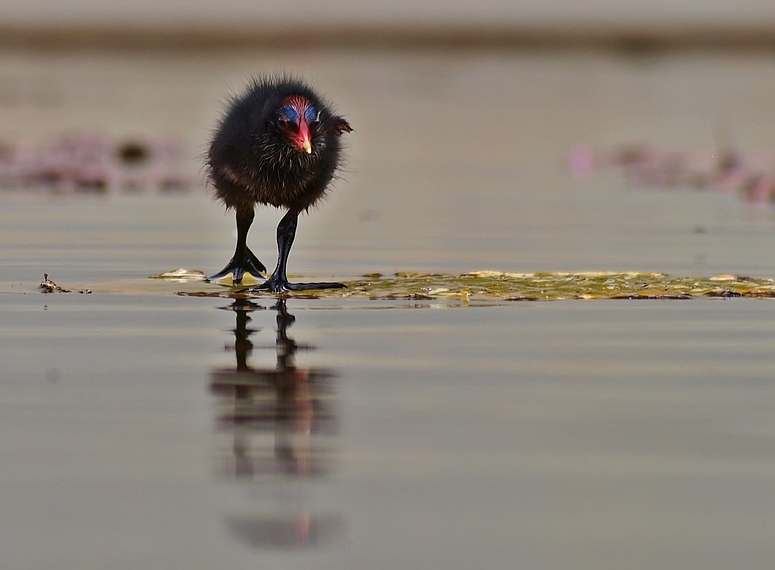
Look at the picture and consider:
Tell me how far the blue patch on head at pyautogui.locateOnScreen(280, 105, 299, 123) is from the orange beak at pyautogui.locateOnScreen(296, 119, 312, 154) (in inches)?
1.6

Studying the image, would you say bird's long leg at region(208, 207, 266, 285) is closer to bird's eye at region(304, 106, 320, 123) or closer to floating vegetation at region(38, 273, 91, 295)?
bird's eye at region(304, 106, 320, 123)

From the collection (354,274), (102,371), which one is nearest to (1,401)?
(102,371)

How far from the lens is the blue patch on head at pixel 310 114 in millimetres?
8648

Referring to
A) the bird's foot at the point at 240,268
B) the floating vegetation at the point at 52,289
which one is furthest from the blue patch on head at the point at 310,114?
the floating vegetation at the point at 52,289

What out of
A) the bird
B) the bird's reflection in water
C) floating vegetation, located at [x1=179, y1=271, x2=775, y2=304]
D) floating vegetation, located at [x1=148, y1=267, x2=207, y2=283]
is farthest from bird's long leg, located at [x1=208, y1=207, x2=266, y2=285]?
the bird's reflection in water

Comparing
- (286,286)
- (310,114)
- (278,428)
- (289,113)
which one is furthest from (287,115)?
(278,428)

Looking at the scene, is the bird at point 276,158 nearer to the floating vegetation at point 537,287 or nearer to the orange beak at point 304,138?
the orange beak at point 304,138

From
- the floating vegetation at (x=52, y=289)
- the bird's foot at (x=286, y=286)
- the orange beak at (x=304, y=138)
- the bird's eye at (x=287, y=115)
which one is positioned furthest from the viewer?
the bird's eye at (x=287, y=115)

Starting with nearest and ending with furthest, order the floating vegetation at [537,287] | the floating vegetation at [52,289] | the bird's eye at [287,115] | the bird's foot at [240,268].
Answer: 1. the floating vegetation at [537,287]
2. the floating vegetation at [52,289]
3. the bird's eye at [287,115]
4. the bird's foot at [240,268]

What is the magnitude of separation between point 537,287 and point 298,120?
1.37 metres

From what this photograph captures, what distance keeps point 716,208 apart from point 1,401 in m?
9.45

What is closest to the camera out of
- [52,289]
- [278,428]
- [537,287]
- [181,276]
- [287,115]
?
[278,428]

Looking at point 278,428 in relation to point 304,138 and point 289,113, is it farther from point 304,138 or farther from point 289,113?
point 289,113

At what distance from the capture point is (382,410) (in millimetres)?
5160
